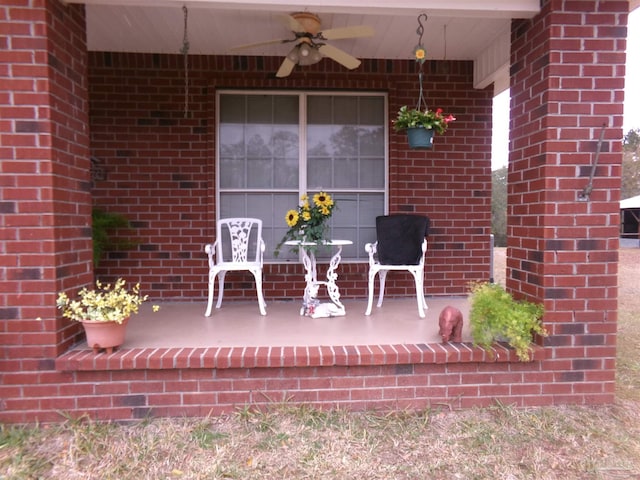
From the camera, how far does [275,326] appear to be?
3.08 m

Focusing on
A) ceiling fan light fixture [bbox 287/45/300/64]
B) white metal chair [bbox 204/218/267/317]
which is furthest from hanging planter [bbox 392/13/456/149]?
white metal chair [bbox 204/218/267/317]

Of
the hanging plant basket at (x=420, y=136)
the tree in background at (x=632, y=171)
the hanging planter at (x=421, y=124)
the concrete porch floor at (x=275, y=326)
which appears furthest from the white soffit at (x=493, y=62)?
the tree in background at (x=632, y=171)

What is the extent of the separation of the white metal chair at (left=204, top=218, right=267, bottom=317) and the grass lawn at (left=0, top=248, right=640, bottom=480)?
4.17 ft

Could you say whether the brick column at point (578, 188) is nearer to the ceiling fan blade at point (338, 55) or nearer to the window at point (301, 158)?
the ceiling fan blade at point (338, 55)

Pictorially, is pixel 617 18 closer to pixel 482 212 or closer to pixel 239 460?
pixel 482 212

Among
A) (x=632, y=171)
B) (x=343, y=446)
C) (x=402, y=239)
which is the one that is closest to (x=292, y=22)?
(x=402, y=239)

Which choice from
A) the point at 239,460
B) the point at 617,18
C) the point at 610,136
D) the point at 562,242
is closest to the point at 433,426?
the point at 239,460

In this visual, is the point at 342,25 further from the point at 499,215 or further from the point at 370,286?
the point at 499,215

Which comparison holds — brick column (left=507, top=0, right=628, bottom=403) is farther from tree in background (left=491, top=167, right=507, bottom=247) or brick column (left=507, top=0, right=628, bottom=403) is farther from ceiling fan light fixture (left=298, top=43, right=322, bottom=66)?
tree in background (left=491, top=167, right=507, bottom=247)

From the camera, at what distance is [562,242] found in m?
2.42

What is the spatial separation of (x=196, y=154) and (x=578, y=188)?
3.16 m

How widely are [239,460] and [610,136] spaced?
2625mm

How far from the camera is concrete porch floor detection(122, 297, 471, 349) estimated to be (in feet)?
8.72

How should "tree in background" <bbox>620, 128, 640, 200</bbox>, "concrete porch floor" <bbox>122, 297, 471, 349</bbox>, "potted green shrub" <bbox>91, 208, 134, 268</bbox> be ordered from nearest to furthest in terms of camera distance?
"concrete porch floor" <bbox>122, 297, 471, 349</bbox>
"potted green shrub" <bbox>91, 208, 134, 268</bbox>
"tree in background" <bbox>620, 128, 640, 200</bbox>
